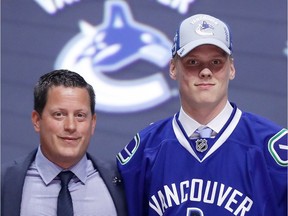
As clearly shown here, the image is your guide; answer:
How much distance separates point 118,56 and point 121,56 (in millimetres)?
12

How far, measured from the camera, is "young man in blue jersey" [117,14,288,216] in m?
1.93

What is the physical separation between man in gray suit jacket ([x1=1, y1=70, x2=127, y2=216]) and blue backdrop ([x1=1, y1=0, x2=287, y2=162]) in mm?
964

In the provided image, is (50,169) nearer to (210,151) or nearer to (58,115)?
(58,115)

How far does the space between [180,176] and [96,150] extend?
43.4 inches

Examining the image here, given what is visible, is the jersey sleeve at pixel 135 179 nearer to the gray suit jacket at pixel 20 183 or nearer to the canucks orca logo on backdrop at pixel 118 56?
the gray suit jacket at pixel 20 183

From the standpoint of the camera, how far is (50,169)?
200cm

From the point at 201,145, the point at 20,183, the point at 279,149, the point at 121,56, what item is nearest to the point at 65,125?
the point at 20,183

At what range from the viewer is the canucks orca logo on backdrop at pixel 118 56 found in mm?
2988

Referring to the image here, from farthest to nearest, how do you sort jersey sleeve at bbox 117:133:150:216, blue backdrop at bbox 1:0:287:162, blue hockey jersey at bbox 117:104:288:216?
blue backdrop at bbox 1:0:287:162 < jersey sleeve at bbox 117:133:150:216 < blue hockey jersey at bbox 117:104:288:216

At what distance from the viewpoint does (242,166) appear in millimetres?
1942

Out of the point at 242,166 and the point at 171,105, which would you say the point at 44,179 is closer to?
the point at 242,166

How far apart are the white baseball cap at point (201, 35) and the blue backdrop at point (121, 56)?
90 cm

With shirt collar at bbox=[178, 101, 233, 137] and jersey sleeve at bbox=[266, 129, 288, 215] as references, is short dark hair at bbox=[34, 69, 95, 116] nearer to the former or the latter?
shirt collar at bbox=[178, 101, 233, 137]

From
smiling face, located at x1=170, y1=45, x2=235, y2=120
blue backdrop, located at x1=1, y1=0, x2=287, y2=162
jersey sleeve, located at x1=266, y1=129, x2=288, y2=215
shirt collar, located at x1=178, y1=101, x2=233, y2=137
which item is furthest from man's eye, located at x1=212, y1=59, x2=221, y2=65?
blue backdrop, located at x1=1, y1=0, x2=287, y2=162
